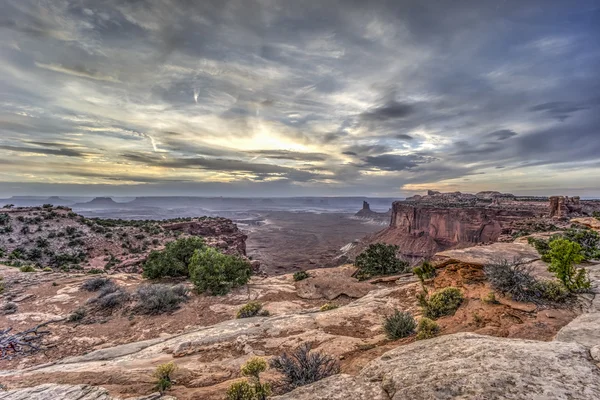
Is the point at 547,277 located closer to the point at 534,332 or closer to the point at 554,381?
the point at 534,332

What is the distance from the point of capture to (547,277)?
9.03 metres

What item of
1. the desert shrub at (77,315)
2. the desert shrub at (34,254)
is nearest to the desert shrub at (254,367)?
the desert shrub at (77,315)

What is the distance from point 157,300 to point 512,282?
52.7 ft

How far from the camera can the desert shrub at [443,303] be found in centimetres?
885

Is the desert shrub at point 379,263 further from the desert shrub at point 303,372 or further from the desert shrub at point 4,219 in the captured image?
the desert shrub at point 4,219

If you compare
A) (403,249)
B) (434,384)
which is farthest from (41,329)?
(403,249)

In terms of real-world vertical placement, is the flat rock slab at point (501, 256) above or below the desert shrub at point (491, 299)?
above

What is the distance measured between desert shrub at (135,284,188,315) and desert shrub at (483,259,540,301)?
1508cm

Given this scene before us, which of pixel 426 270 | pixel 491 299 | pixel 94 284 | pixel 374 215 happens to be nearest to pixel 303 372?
pixel 491 299

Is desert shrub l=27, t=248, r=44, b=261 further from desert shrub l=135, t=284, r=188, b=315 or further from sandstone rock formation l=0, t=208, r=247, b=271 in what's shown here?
desert shrub l=135, t=284, r=188, b=315

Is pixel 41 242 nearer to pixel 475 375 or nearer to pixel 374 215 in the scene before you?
pixel 475 375

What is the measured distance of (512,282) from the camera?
839cm

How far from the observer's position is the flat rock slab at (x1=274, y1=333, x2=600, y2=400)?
3.25 m

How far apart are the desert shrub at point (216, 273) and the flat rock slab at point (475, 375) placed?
1336 centimetres
